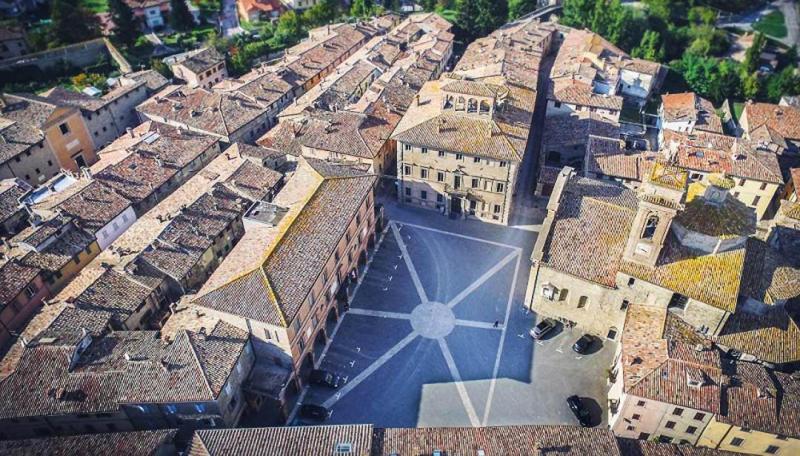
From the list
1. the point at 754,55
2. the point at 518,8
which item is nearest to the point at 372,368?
the point at 754,55

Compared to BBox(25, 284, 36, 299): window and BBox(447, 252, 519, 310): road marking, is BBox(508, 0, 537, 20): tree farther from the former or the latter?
BBox(25, 284, 36, 299): window

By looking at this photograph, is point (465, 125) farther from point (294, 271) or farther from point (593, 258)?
point (294, 271)

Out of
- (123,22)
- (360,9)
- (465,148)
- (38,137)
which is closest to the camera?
(465,148)

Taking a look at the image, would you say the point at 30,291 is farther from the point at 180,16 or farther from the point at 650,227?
the point at 180,16

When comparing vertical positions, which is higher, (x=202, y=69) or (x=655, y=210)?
(x=655, y=210)

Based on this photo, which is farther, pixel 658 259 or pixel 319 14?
pixel 319 14

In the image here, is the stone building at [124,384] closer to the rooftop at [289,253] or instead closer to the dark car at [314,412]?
the rooftop at [289,253]

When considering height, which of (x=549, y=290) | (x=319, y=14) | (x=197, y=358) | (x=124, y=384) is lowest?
(x=549, y=290)
